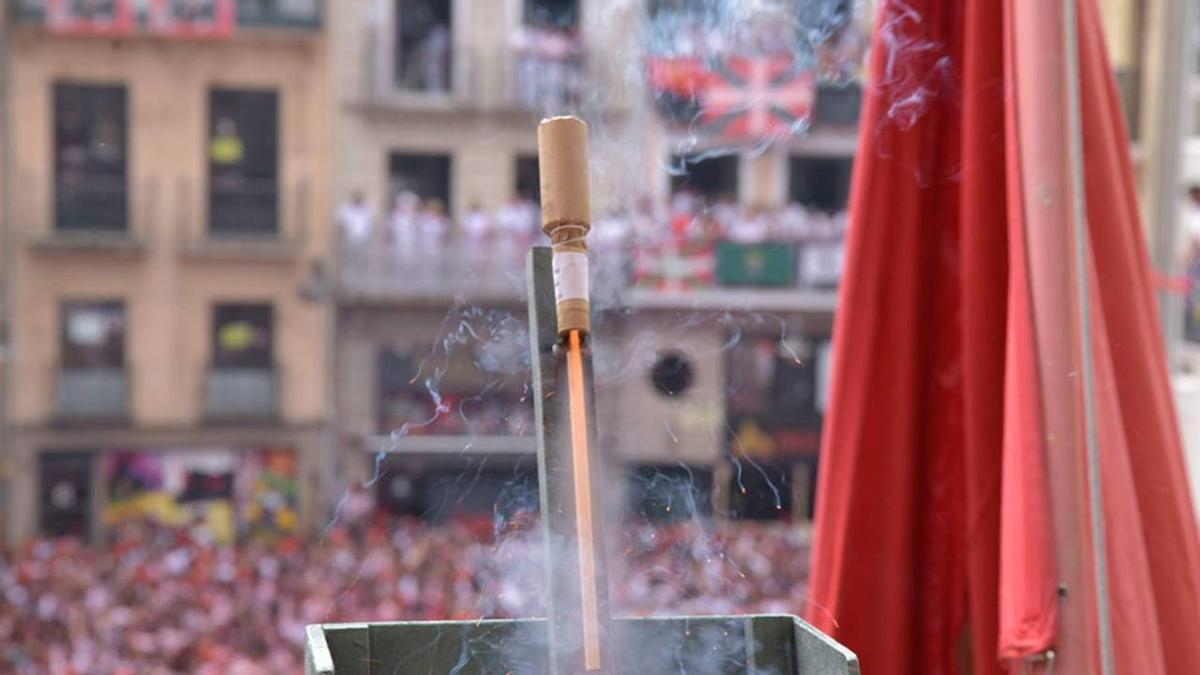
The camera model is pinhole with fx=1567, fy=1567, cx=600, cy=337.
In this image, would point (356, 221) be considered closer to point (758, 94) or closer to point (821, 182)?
point (821, 182)

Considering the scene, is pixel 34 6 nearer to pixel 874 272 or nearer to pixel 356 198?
pixel 356 198

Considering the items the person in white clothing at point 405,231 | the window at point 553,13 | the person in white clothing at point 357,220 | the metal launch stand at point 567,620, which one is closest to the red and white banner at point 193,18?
the person in white clothing at point 357,220

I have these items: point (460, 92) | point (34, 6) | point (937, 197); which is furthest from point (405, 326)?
point (937, 197)

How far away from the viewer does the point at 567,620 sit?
1.83m

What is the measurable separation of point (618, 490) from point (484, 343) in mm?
492

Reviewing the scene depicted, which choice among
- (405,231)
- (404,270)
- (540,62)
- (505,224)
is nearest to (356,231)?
(405,231)

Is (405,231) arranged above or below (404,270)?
above

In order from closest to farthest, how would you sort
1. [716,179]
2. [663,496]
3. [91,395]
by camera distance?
1. [663,496]
2. [91,395]
3. [716,179]

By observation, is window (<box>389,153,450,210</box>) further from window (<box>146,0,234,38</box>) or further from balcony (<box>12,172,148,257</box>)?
balcony (<box>12,172,148,257</box>)

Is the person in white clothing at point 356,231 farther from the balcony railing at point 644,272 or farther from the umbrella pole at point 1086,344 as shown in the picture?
the umbrella pole at point 1086,344

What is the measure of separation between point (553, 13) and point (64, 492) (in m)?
8.32

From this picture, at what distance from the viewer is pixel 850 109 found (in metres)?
19.1

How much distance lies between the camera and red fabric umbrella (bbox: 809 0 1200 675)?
212 centimetres

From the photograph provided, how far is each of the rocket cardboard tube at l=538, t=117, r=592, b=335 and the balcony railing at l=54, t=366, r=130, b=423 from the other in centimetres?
1748
